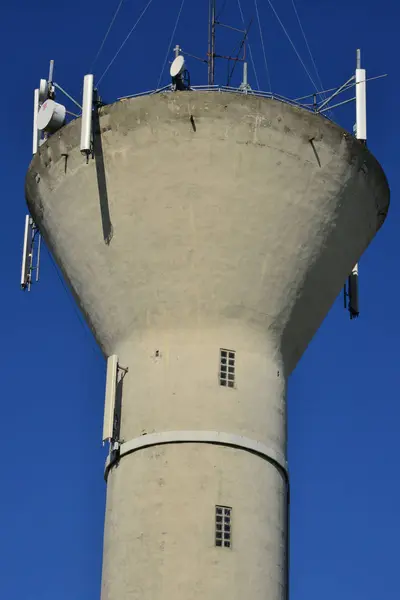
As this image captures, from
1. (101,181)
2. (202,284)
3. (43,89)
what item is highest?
(43,89)

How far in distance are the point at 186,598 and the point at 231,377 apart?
453 centimetres

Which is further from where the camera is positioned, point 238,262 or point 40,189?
point 40,189

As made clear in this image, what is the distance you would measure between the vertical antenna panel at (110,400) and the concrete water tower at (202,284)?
4 cm

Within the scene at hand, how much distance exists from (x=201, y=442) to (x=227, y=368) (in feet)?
5.52

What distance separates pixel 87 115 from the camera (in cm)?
2556

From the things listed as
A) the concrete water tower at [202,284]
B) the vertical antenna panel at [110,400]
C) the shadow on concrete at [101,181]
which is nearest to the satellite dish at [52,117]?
the concrete water tower at [202,284]

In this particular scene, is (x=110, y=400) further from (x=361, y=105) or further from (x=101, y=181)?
(x=361, y=105)

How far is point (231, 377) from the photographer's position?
24.9 m

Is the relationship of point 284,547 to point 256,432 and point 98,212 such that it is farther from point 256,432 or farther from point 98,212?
point 98,212

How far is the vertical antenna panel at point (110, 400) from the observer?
24797 mm

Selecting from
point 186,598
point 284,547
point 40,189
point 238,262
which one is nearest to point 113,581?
point 186,598

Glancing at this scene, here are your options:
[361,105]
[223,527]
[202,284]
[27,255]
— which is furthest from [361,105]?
[223,527]

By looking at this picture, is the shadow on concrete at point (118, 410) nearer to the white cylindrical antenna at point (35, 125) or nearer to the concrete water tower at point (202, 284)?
the concrete water tower at point (202, 284)

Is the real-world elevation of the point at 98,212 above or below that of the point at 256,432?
above
